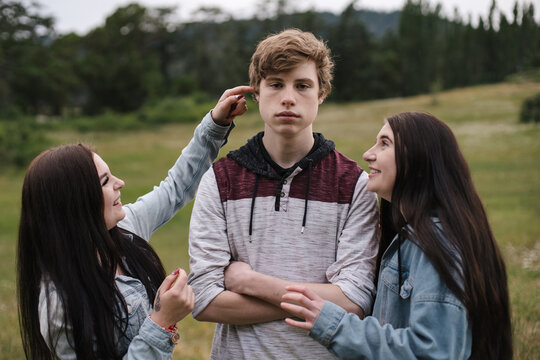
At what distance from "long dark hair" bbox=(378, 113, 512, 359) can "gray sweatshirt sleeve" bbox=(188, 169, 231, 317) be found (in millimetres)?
835

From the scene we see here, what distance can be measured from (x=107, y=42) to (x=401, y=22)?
89.4ft

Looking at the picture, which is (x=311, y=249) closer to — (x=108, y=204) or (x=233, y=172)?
(x=233, y=172)

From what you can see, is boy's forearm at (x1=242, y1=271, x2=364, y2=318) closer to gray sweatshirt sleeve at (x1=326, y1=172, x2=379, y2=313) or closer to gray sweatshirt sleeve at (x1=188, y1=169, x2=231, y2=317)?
gray sweatshirt sleeve at (x1=326, y1=172, x2=379, y2=313)

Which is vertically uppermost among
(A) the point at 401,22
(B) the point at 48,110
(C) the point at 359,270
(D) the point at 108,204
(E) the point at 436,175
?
(A) the point at 401,22

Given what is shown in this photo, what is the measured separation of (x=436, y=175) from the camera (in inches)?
93.4

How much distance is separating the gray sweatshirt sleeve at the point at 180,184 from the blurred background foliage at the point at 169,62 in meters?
26.3

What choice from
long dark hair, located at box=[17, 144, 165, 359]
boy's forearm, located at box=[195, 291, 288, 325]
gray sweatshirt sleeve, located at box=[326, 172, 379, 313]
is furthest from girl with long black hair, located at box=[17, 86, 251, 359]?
gray sweatshirt sleeve, located at box=[326, 172, 379, 313]

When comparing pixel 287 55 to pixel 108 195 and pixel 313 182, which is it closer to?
pixel 313 182

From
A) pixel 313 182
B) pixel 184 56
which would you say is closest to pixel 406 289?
pixel 313 182

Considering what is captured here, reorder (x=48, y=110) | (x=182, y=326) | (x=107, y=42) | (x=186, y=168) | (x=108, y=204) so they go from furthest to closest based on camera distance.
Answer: (x=107, y=42) < (x=48, y=110) < (x=182, y=326) < (x=186, y=168) < (x=108, y=204)

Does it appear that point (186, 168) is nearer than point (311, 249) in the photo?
No

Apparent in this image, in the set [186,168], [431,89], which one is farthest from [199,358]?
[431,89]

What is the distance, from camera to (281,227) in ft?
8.63

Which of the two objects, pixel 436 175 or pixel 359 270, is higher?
pixel 436 175
